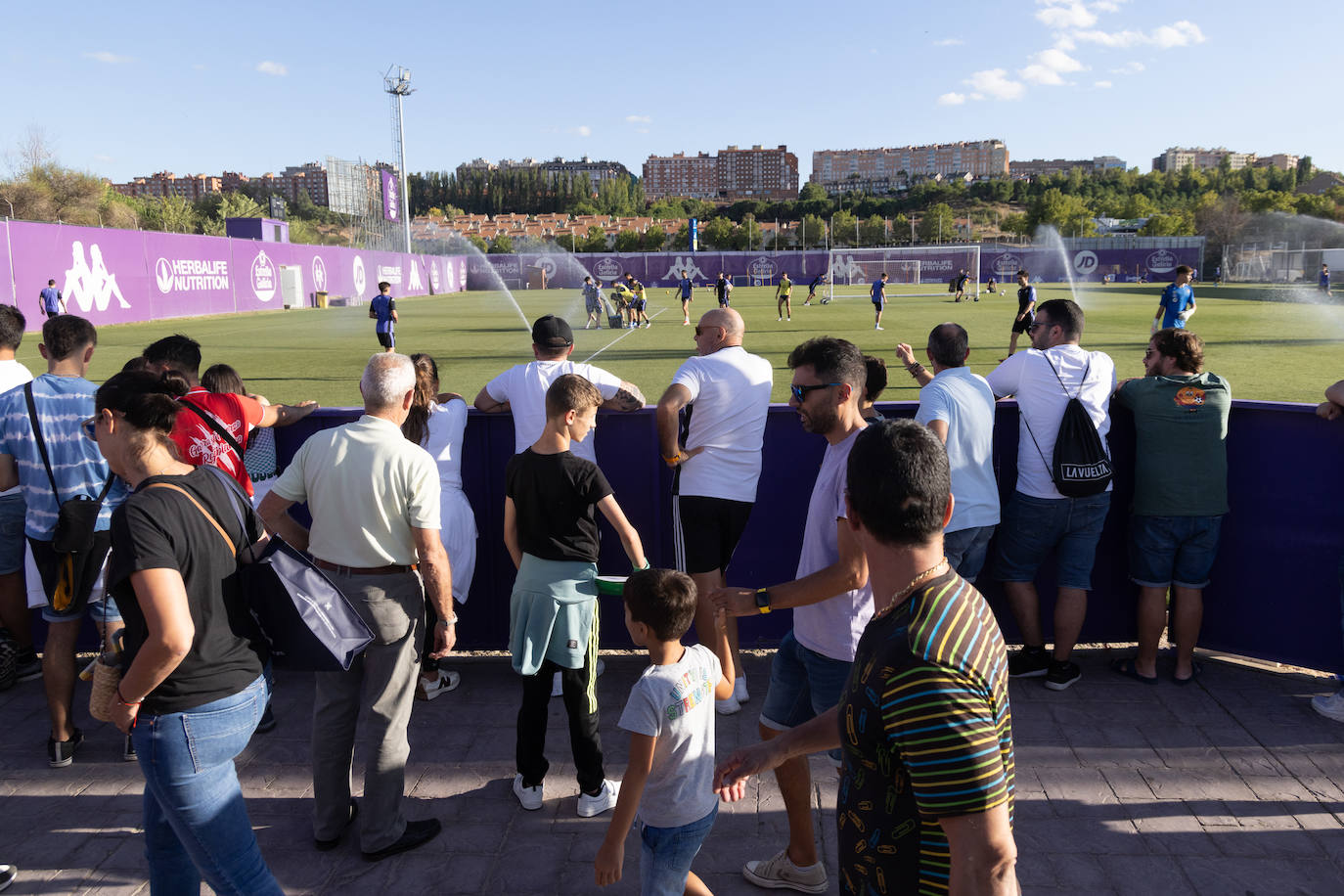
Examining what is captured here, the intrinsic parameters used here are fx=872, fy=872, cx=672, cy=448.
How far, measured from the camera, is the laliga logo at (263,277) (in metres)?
40.8

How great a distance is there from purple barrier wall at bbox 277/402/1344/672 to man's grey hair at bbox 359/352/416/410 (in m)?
1.77

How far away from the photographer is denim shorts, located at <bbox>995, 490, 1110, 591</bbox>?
16.1ft

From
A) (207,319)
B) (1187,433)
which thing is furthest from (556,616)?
(207,319)

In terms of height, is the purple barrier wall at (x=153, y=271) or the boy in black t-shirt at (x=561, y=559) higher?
the purple barrier wall at (x=153, y=271)

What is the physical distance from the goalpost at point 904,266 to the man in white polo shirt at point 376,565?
5862 centimetres

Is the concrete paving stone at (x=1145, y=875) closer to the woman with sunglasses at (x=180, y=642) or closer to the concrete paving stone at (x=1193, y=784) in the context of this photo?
the concrete paving stone at (x=1193, y=784)

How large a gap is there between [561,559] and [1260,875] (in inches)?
116

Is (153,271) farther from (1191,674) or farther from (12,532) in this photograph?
(1191,674)

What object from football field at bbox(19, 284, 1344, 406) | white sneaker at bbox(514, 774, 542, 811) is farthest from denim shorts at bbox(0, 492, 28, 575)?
football field at bbox(19, 284, 1344, 406)

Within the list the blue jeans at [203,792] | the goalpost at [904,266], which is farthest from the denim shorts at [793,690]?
the goalpost at [904,266]

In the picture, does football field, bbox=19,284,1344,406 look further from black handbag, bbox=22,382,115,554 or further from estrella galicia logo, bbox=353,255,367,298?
black handbag, bbox=22,382,115,554

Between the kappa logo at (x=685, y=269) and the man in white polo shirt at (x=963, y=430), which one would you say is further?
the kappa logo at (x=685, y=269)

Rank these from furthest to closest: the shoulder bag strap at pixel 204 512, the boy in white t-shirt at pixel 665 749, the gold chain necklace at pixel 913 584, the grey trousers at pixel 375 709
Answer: the grey trousers at pixel 375 709 < the boy in white t-shirt at pixel 665 749 < the shoulder bag strap at pixel 204 512 < the gold chain necklace at pixel 913 584

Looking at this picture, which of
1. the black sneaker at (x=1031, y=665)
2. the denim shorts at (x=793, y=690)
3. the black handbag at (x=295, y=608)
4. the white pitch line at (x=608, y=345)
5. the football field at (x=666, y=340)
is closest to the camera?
the black handbag at (x=295, y=608)
